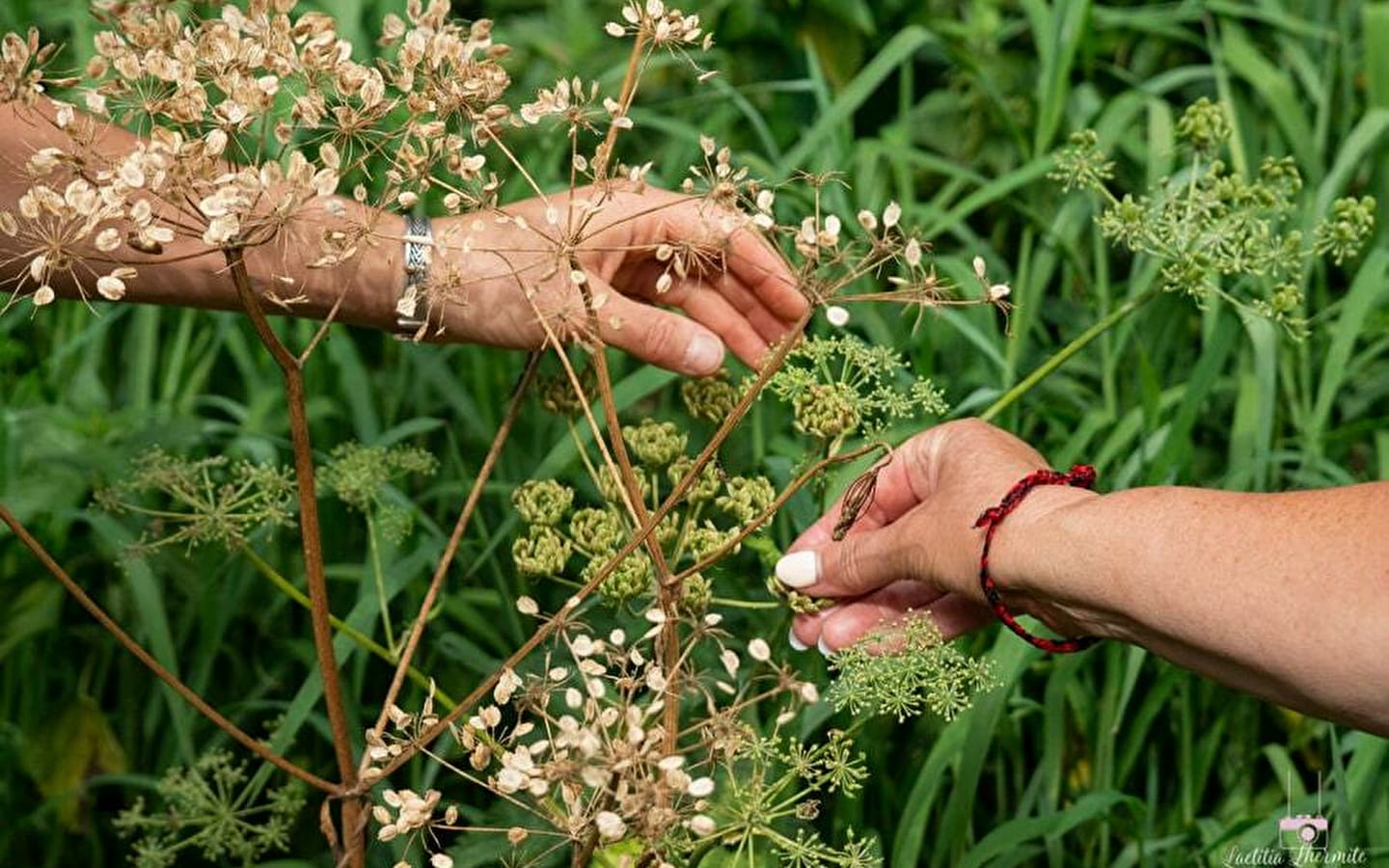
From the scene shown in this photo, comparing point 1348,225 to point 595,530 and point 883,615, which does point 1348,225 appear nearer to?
point 883,615

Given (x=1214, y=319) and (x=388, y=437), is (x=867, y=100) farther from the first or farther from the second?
(x=388, y=437)

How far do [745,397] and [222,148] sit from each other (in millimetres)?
405

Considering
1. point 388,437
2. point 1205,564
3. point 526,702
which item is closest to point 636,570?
point 526,702

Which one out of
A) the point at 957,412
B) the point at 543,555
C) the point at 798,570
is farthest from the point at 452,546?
the point at 957,412

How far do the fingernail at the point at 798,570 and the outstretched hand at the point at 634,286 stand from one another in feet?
0.72

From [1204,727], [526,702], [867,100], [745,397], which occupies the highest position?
[745,397]

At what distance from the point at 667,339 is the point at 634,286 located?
0.26 m

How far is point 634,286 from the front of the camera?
6.41 feet

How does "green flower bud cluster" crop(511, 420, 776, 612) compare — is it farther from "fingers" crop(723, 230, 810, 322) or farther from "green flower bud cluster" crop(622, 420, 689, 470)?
"fingers" crop(723, 230, 810, 322)

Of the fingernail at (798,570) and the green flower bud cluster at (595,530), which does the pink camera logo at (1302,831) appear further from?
the green flower bud cluster at (595,530)

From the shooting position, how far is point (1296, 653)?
1.31m

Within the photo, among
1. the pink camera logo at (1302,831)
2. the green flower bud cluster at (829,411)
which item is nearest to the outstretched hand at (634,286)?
the green flower bud cluster at (829,411)

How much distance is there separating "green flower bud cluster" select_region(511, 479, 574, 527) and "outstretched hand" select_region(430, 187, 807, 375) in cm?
14

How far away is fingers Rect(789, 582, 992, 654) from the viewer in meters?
1.65
